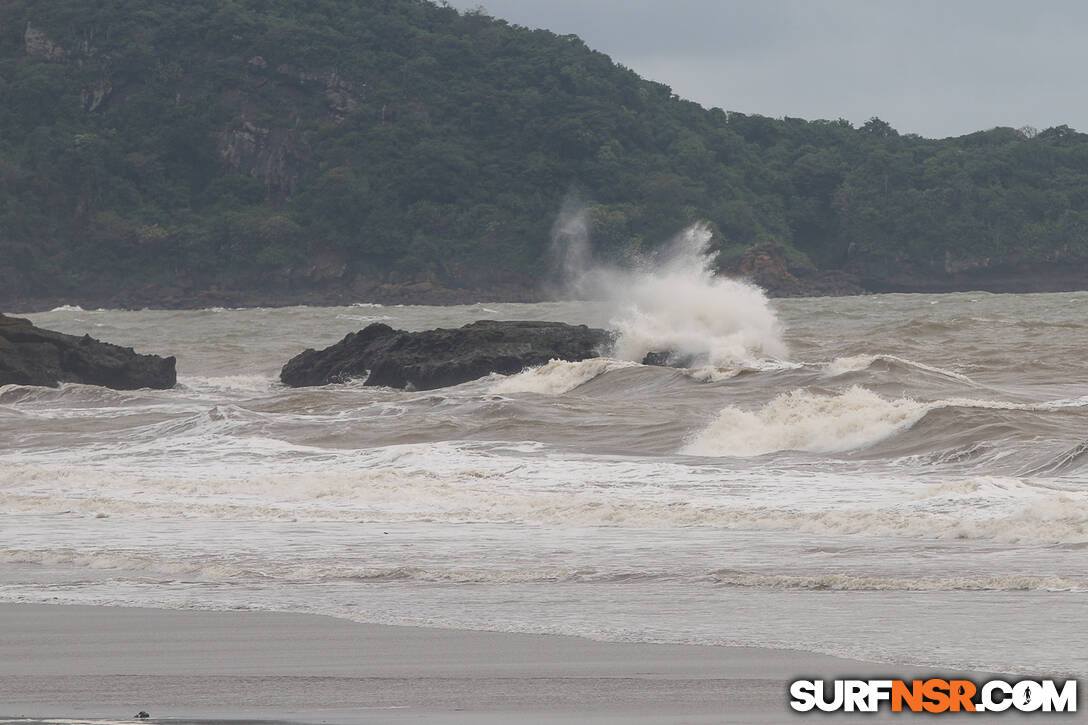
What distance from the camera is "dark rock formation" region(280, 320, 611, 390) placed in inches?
896

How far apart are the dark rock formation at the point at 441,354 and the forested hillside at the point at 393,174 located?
66.1m

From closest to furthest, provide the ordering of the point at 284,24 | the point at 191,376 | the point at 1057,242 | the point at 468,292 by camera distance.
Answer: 1. the point at 191,376
2. the point at 468,292
3. the point at 1057,242
4. the point at 284,24

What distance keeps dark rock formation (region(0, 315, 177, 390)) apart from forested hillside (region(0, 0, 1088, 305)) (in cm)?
6674

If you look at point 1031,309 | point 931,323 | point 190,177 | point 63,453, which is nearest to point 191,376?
point 63,453

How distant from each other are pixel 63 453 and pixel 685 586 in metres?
10.0

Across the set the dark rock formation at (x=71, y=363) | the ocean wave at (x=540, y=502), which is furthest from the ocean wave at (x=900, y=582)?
the dark rock formation at (x=71, y=363)

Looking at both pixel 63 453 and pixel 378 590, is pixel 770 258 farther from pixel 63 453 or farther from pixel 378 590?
pixel 378 590

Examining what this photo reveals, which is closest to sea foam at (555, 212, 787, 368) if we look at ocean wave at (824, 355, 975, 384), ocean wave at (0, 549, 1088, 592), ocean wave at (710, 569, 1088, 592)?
ocean wave at (824, 355, 975, 384)

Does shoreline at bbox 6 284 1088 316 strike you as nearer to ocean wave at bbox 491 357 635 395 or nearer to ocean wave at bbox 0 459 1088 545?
ocean wave at bbox 491 357 635 395

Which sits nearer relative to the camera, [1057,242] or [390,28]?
[1057,242]

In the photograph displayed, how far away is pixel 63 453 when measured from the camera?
15.5 m

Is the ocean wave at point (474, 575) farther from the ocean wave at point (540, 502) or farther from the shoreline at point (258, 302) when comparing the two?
the shoreline at point (258, 302)

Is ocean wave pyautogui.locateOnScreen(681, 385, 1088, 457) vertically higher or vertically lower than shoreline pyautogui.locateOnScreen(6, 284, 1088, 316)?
lower

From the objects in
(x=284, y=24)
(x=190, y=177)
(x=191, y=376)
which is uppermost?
(x=284, y=24)
